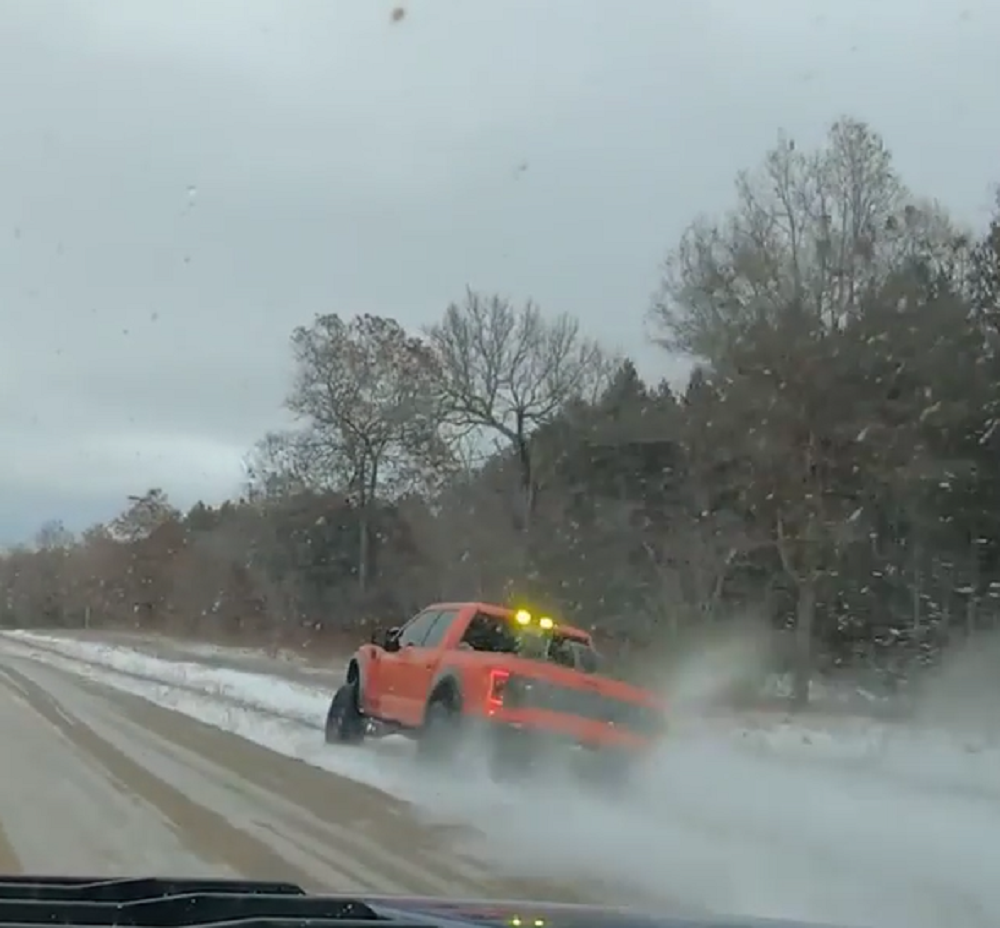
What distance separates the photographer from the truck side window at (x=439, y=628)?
17.8m

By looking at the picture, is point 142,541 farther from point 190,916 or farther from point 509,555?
point 190,916

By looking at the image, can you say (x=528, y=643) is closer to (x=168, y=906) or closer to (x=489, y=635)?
(x=489, y=635)

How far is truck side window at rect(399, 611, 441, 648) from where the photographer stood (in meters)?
18.4

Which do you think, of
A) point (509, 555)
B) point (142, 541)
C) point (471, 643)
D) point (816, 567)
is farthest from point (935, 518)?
point (142, 541)

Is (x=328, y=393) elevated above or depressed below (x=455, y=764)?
above

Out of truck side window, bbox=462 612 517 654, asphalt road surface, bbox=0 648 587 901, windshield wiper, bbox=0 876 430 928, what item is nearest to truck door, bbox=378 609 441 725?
truck side window, bbox=462 612 517 654

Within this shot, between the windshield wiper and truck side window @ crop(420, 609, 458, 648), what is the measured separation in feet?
44.6

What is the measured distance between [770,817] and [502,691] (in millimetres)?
2876

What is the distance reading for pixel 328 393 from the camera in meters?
58.8

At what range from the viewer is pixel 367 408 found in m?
58.0

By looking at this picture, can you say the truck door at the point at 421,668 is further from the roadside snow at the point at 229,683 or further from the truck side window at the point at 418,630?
the roadside snow at the point at 229,683

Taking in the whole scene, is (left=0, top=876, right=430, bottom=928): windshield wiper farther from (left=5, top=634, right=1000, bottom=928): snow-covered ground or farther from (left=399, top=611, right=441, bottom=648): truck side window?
(left=399, top=611, right=441, bottom=648): truck side window

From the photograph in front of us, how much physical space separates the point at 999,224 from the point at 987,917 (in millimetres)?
31957

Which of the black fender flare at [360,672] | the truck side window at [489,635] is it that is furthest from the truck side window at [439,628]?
the black fender flare at [360,672]
